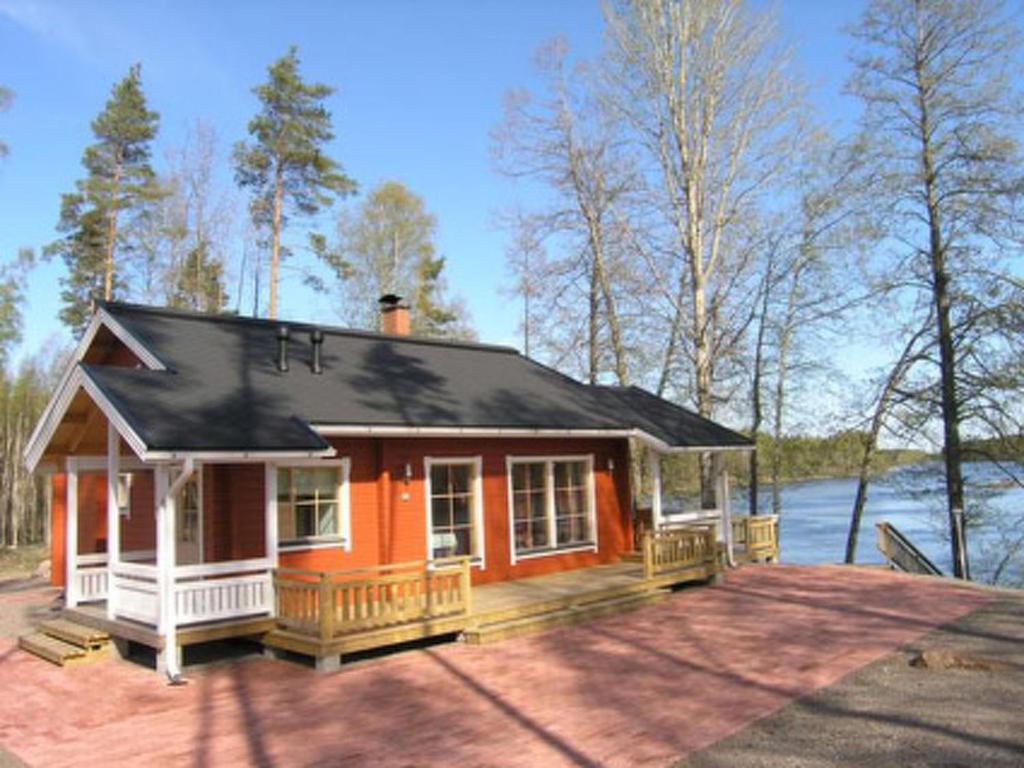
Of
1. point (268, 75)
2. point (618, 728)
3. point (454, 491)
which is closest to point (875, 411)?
point (454, 491)

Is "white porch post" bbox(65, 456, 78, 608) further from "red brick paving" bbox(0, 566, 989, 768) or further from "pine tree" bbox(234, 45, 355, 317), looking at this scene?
"pine tree" bbox(234, 45, 355, 317)

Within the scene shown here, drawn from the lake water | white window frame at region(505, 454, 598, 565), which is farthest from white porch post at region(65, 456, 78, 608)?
the lake water

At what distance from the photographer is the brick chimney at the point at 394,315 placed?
16.2m

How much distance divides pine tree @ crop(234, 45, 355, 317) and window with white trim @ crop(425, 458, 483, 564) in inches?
584

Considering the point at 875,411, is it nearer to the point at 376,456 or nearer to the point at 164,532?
the point at 376,456

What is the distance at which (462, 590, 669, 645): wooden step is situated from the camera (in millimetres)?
9430

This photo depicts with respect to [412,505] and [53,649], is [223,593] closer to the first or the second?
[53,649]

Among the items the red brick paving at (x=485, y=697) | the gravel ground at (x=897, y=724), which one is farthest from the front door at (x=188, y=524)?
the gravel ground at (x=897, y=724)

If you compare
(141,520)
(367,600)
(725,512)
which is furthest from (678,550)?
(141,520)

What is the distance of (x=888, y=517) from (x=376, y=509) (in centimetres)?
3276

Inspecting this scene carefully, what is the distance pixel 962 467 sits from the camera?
18.9 meters

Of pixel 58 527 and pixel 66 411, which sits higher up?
pixel 66 411

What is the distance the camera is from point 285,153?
976 inches

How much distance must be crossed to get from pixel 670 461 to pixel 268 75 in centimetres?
1715
